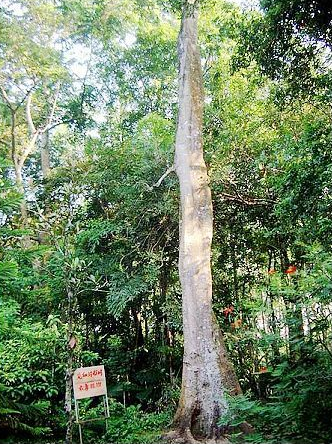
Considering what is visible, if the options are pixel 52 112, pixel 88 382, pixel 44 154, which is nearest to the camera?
pixel 88 382

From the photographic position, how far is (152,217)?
7305 mm

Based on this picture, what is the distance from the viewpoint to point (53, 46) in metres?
10.9

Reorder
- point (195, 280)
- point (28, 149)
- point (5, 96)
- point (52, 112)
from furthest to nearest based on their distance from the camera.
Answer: point (52, 112), point (28, 149), point (5, 96), point (195, 280)

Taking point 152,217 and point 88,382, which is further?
point 152,217

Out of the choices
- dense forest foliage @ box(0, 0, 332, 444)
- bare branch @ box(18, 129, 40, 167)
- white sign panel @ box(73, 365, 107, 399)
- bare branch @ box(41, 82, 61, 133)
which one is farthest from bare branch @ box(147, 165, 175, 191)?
bare branch @ box(41, 82, 61, 133)

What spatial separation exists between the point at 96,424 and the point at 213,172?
4121 mm

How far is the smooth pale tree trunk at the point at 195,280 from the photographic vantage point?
→ 5043 millimetres

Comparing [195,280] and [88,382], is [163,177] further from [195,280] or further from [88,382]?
[88,382]

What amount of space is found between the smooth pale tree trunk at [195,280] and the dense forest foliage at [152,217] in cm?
37

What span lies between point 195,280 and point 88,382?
6.47ft

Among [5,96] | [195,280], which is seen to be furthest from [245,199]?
[5,96]

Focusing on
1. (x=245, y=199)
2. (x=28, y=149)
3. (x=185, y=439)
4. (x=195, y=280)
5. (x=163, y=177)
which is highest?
(x=28, y=149)

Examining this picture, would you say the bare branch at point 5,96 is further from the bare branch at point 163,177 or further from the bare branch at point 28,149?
the bare branch at point 163,177

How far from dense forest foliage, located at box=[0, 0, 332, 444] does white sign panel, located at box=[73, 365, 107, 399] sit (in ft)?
0.95
